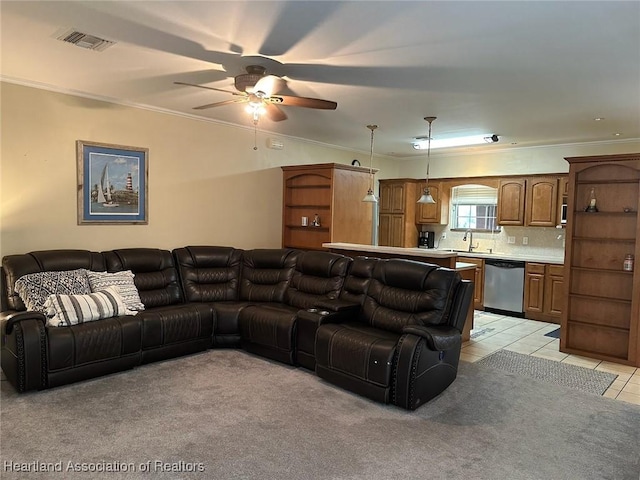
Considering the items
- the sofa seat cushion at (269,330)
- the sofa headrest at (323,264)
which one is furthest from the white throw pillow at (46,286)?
the sofa headrest at (323,264)

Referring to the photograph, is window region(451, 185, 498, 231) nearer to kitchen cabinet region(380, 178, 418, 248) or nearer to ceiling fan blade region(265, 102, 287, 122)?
kitchen cabinet region(380, 178, 418, 248)

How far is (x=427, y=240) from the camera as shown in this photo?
8.32 m

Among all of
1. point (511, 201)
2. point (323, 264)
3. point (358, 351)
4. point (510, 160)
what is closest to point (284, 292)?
point (323, 264)

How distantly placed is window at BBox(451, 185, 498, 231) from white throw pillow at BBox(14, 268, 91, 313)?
6.19 m

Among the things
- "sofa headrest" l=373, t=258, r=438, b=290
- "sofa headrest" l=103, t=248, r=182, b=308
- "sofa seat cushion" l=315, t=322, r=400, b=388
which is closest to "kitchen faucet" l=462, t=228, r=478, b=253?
"sofa headrest" l=373, t=258, r=438, b=290

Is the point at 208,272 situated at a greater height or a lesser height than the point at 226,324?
greater

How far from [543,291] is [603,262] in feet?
5.77

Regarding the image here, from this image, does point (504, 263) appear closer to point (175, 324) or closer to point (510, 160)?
point (510, 160)

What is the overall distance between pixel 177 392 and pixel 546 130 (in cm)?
537

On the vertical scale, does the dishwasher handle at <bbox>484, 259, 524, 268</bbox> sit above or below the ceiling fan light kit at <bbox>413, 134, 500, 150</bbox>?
below

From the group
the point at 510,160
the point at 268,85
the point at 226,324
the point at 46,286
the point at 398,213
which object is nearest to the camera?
the point at 268,85

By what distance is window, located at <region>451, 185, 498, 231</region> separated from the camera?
7.66m

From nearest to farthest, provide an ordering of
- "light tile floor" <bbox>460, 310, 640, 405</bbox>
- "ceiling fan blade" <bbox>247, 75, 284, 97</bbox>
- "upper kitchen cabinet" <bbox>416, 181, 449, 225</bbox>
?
"ceiling fan blade" <bbox>247, 75, 284, 97</bbox>, "light tile floor" <bbox>460, 310, 640, 405</bbox>, "upper kitchen cabinet" <bbox>416, 181, 449, 225</bbox>

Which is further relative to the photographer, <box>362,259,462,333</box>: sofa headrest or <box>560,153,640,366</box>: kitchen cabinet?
<box>560,153,640,366</box>: kitchen cabinet
